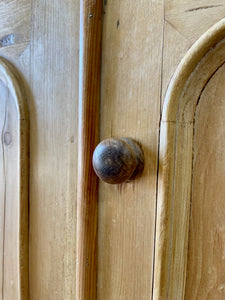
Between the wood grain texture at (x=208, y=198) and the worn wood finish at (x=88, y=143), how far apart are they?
0.12 metres

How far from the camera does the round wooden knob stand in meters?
0.26

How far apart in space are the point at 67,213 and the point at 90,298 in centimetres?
11

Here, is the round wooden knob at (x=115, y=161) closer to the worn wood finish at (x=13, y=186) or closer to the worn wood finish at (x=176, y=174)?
the worn wood finish at (x=176, y=174)

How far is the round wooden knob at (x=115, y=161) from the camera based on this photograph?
26 cm

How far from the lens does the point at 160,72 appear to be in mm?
281

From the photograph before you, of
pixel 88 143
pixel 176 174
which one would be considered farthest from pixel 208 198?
pixel 88 143

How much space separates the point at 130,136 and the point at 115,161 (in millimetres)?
53

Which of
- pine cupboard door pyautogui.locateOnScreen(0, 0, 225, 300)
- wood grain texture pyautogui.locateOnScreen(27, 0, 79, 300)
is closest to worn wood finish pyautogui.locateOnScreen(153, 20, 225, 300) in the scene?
pine cupboard door pyautogui.locateOnScreen(0, 0, 225, 300)

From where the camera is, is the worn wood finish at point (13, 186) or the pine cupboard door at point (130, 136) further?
the worn wood finish at point (13, 186)

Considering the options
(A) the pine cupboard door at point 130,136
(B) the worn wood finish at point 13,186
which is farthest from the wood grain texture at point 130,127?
(B) the worn wood finish at point 13,186

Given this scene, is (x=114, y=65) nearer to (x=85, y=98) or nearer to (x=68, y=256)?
(x=85, y=98)

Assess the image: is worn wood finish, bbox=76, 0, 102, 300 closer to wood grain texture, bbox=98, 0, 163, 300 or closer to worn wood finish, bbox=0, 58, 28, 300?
wood grain texture, bbox=98, 0, 163, 300

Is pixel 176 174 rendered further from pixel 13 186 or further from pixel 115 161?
pixel 13 186

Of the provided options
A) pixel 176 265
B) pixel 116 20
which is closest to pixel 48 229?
pixel 176 265
